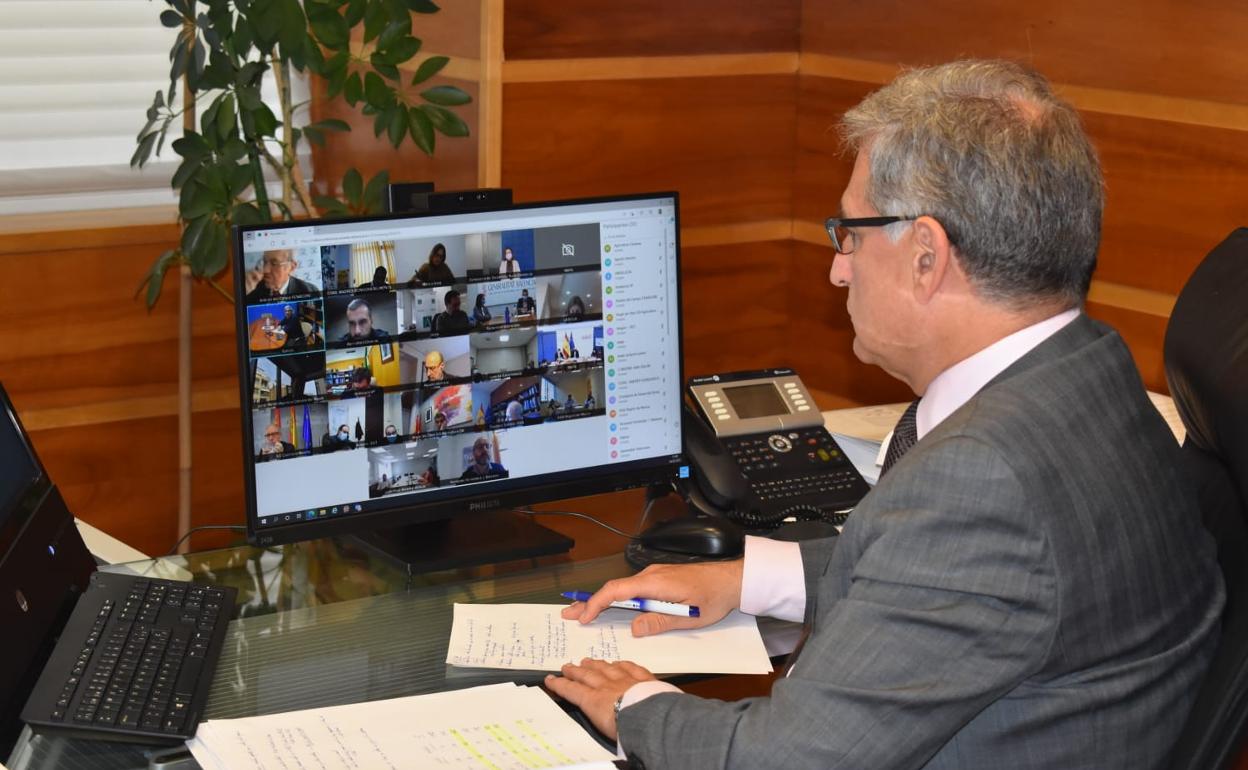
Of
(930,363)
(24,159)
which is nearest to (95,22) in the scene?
(24,159)

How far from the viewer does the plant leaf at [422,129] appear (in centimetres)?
278

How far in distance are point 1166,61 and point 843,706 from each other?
1.69 metres

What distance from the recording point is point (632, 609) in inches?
70.2

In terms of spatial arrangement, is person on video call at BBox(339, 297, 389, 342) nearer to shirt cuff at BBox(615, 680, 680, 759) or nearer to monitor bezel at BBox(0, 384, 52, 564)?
monitor bezel at BBox(0, 384, 52, 564)

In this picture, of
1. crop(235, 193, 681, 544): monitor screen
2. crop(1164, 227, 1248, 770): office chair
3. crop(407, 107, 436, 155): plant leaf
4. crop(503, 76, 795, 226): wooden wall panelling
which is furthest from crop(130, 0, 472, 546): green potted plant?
crop(1164, 227, 1248, 770): office chair

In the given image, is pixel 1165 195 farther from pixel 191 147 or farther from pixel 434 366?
pixel 191 147

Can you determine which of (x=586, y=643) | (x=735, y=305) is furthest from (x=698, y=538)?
(x=735, y=305)

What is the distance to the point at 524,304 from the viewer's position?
1951mm

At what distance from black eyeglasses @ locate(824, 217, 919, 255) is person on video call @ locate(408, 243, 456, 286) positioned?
59 cm

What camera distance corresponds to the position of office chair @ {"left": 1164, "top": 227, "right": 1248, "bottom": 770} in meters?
1.22

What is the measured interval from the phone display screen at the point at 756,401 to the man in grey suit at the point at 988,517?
2.39ft

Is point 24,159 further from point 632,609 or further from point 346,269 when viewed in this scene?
point 632,609

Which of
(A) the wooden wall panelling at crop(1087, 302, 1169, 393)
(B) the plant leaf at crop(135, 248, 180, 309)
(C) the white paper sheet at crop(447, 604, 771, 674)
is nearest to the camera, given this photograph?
(C) the white paper sheet at crop(447, 604, 771, 674)

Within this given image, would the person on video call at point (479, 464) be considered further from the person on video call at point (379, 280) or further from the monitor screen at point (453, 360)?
the person on video call at point (379, 280)
